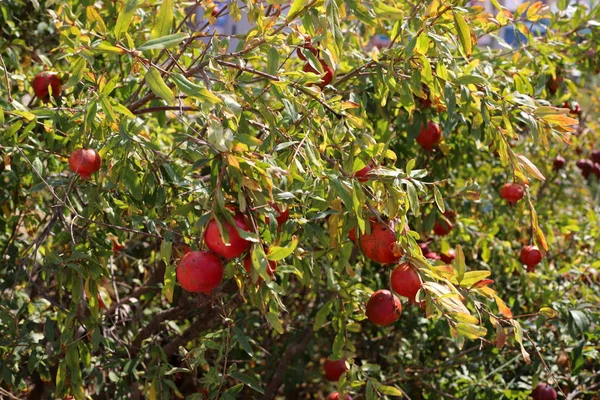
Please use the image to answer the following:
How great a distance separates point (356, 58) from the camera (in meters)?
2.99

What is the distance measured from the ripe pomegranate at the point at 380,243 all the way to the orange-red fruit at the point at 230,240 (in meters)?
0.43

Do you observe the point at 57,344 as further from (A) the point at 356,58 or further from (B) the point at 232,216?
(A) the point at 356,58

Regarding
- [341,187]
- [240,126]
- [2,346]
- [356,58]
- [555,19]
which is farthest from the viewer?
[555,19]

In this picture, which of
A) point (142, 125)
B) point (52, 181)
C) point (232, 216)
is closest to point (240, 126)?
point (142, 125)

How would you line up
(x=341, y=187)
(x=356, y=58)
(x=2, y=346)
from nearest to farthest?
(x=341, y=187), (x=2, y=346), (x=356, y=58)

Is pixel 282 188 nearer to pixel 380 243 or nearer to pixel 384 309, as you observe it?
pixel 380 243

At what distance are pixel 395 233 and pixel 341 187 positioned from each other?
0.21m

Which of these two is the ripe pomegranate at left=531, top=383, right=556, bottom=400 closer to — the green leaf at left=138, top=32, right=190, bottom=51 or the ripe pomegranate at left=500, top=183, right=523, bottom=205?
the ripe pomegranate at left=500, top=183, right=523, bottom=205

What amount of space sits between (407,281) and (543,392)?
1438 millimetres

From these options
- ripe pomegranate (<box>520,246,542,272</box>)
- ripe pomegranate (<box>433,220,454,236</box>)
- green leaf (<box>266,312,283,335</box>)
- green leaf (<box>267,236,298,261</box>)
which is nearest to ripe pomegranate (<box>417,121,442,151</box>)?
ripe pomegranate (<box>433,220,454,236</box>)

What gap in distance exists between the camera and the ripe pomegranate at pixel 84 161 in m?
2.13

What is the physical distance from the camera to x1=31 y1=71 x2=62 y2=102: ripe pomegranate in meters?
2.70

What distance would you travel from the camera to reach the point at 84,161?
2.13 m

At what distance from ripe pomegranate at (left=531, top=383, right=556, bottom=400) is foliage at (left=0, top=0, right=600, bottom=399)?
14 cm
